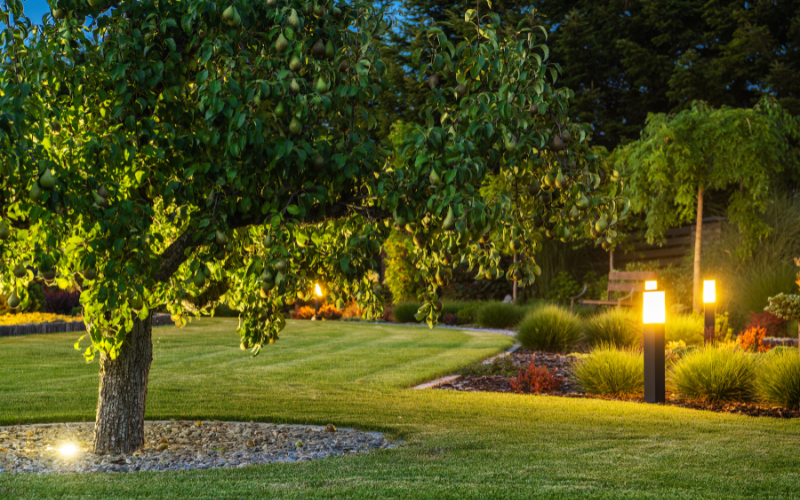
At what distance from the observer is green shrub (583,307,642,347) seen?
1159 centimetres

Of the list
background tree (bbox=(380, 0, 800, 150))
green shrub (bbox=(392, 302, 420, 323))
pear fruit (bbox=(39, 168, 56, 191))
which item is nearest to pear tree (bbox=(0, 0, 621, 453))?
pear fruit (bbox=(39, 168, 56, 191))

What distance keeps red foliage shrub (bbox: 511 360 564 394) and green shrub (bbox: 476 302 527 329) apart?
28.0 feet

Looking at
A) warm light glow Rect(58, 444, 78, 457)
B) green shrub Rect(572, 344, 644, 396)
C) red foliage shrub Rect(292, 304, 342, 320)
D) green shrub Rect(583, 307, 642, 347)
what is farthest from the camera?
red foliage shrub Rect(292, 304, 342, 320)

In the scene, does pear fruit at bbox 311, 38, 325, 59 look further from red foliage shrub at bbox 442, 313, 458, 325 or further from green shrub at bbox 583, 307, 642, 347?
red foliage shrub at bbox 442, 313, 458, 325

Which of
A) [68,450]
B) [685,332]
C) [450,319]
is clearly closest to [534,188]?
[68,450]

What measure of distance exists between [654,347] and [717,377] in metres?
0.86

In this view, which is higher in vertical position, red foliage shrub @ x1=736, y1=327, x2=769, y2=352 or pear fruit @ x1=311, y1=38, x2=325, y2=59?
pear fruit @ x1=311, y1=38, x2=325, y2=59

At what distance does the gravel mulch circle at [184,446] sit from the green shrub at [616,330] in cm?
683

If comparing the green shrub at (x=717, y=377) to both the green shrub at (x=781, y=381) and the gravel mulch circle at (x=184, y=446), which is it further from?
the gravel mulch circle at (x=184, y=446)

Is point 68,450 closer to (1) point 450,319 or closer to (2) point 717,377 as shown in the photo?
(2) point 717,377

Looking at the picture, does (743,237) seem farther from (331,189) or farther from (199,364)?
(331,189)

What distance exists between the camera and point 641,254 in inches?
861

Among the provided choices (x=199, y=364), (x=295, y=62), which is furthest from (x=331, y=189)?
(x=199, y=364)

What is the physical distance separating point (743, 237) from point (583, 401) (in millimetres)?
9596
